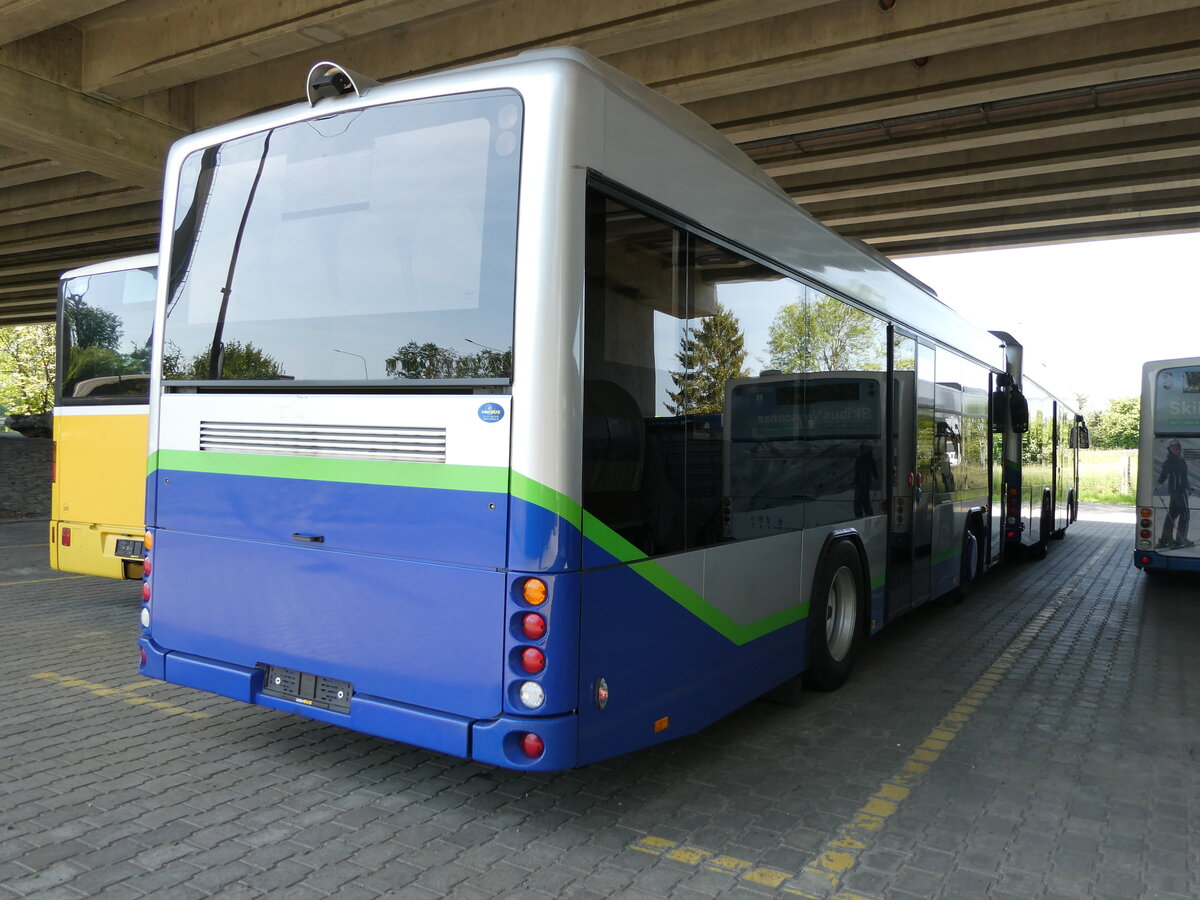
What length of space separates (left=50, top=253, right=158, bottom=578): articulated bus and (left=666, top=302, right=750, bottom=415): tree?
17.6 ft

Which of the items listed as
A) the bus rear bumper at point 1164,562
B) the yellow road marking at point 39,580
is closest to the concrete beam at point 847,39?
the bus rear bumper at point 1164,562

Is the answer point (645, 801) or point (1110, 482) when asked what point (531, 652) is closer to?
point (645, 801)

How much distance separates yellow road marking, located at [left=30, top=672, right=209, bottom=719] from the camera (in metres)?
5.66

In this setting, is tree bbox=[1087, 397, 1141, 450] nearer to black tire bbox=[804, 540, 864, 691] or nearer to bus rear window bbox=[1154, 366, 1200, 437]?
bus rear window bbox=[1154, 366, 1200, 437]

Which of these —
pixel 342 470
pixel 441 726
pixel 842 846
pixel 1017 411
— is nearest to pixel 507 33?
pixel 342 470

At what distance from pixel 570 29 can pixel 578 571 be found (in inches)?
284

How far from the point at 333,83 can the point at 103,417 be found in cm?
522

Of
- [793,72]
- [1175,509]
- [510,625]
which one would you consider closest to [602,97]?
[510,625]

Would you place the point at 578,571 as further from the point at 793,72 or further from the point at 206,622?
the point at 793,72

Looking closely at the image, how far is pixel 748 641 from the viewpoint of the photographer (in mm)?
4980

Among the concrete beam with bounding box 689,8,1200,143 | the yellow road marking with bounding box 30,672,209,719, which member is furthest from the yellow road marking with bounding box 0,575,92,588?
the concrete beam with bounding box 689,8,1200,143

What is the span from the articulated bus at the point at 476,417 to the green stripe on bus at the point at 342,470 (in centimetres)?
2

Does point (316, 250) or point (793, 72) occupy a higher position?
point (793, 72)

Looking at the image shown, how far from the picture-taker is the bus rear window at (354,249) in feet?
12.5
